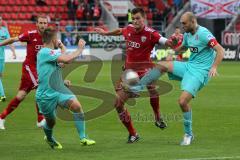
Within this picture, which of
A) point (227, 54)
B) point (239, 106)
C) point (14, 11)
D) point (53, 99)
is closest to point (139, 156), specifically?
point (53, 99)

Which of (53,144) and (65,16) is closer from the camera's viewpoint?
(53,144)

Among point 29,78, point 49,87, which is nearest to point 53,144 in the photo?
point 49,87

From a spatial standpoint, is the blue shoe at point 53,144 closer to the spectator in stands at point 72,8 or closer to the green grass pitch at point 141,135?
the green grass pitch at point 141,135

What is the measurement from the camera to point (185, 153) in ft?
35.8

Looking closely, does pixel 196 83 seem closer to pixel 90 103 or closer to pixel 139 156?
pixel 139 156

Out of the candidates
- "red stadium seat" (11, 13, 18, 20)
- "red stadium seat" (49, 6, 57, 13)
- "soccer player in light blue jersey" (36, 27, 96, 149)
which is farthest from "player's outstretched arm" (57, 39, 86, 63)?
"red stadium seat" (49, 6, 57, 13)

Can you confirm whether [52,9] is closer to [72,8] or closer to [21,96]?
[72,8]

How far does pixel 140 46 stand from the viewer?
43.7ft

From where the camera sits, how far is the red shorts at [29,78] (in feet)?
48.0

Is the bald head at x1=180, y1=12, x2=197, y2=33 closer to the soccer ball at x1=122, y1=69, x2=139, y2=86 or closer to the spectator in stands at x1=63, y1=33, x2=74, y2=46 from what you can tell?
the soccer ball at x1=122, y1=69, x2=139, y2=86

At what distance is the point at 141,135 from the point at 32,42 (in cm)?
318

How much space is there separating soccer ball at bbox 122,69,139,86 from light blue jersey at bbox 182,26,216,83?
4.61 ft

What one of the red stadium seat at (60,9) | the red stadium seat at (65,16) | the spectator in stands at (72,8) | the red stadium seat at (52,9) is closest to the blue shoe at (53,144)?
the spectator in stands at (72,8)

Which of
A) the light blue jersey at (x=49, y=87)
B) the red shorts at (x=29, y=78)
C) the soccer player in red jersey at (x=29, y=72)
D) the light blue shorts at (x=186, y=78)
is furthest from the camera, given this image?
the red shorts at (x=29, y=78)
